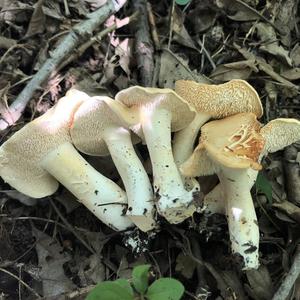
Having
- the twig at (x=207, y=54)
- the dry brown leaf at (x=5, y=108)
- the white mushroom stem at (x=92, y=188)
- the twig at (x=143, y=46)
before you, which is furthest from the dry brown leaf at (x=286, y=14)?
the dry brown leaf at (x=5, y=108)

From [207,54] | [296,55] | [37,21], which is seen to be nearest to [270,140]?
[207,54]

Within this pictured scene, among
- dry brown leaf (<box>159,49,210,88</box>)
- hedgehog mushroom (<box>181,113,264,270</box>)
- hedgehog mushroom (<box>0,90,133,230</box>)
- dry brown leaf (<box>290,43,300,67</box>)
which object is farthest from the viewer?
dry brown leaf (<box>290,43,300,67</box>)

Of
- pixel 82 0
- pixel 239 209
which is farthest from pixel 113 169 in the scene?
pixel 82 0

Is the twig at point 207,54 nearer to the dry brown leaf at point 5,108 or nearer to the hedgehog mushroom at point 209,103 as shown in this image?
the hedgehog mushroom at point 209,103

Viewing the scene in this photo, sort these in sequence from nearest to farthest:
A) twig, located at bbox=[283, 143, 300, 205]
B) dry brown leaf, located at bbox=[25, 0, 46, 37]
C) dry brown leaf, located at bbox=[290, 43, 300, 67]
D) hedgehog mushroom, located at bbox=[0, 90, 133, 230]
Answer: hedgehog mushroom, located at bbox=[0, 90, 133, 230], twig, located at bbox=[283, 143, 300, 205], dry brown leaf, located at bbox=[25, 0, 46, 37], dry brown leaf, located at bbox=[290, 43, 300, 67]

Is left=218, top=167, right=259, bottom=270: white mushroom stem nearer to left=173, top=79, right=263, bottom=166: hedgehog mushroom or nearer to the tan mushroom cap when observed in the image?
the tan mushroom cap

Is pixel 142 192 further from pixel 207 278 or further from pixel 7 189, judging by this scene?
pixel 7 189

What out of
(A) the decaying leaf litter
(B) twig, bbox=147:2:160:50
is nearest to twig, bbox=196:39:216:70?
(A) the decaying leaf litter

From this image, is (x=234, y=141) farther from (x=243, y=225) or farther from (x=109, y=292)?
(x=109, y=292)
